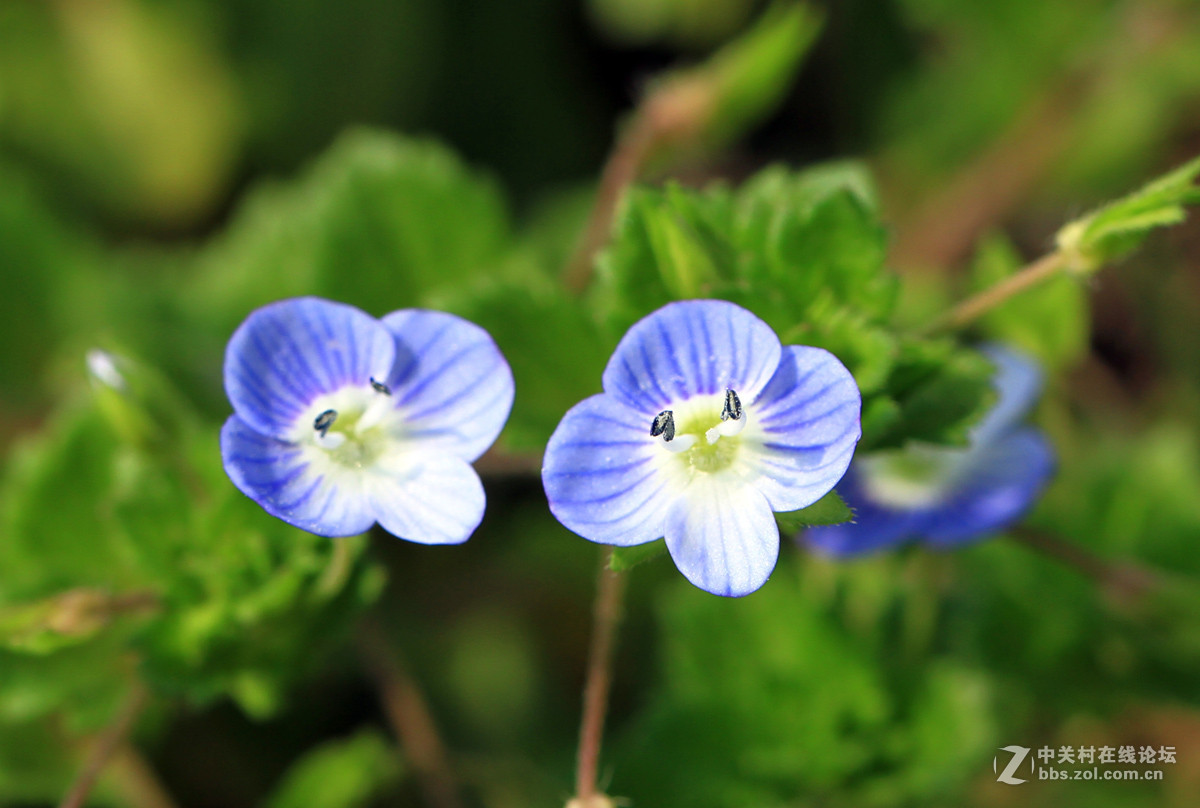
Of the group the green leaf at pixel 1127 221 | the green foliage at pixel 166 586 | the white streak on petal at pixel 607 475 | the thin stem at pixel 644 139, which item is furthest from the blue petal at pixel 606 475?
the thin stem at pixel 644 139

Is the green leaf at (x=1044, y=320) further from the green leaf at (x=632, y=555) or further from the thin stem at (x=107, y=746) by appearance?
the thin stem at (x=107, y=746)

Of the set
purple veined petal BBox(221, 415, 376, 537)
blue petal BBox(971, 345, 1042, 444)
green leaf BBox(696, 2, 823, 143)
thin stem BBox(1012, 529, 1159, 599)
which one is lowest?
purple veined petal BBox(221, 415, 376, 537)

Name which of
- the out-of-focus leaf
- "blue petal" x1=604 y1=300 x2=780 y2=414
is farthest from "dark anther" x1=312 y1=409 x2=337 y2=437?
the out-of-focus leaf

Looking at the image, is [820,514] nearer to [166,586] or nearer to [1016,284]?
[1016,284]

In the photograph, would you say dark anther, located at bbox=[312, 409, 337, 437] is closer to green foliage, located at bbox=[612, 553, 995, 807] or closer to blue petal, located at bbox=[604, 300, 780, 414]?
blue petal, located at bbox=[604, 300, 780, 414]

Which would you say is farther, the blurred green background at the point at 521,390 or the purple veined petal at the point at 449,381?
the blurred green background at the point at 521,390

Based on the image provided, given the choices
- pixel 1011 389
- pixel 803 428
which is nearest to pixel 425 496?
pixel 803 428
